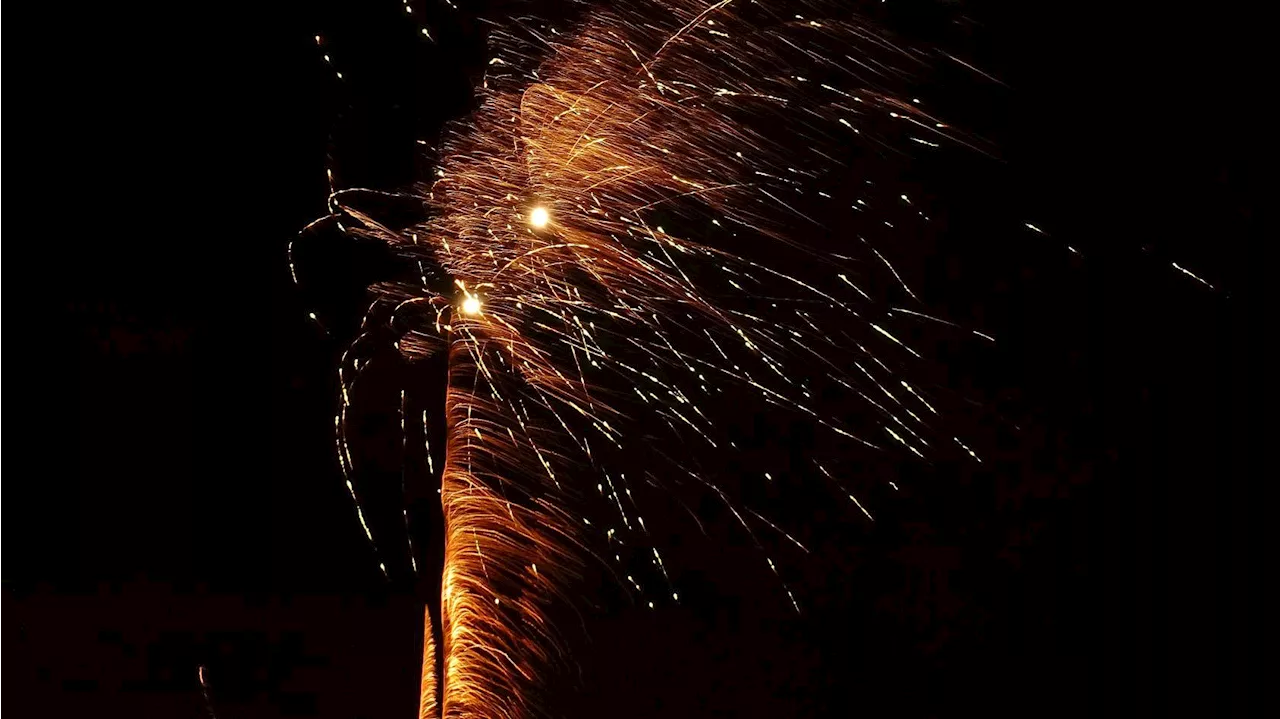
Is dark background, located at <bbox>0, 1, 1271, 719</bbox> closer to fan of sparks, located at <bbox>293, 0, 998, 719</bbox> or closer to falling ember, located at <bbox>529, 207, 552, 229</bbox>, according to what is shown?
fan of sparks, located at <bbox>293, 0, 998, 719</bbox>

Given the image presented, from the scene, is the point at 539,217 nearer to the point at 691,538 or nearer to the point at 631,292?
the point at 631,292

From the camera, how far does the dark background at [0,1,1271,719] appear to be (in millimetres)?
2139

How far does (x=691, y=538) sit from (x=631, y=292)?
0.78 meters

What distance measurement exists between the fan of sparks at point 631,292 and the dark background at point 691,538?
0.41ft

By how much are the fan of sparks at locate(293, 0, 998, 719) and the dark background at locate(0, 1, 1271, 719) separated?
0.41 feet

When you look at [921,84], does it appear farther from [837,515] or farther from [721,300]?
[837,515]

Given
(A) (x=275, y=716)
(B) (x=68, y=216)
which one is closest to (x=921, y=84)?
(B) (x=68, y=216)

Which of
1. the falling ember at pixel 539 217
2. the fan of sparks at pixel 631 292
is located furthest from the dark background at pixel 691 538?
the falling ember at pixel 539 217

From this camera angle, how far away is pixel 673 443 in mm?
2764

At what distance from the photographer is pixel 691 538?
2.77m

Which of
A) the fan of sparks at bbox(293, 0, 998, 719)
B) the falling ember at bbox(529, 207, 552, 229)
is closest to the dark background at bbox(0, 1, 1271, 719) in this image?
the fan of sparks at bbox(293, 0, 998, 719)

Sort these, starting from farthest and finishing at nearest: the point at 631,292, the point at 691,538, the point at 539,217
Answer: the point at 691,538
the point at 631,292
the point at 539,217

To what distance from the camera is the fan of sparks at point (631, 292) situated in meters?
2.03

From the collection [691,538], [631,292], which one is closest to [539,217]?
[631,292]
